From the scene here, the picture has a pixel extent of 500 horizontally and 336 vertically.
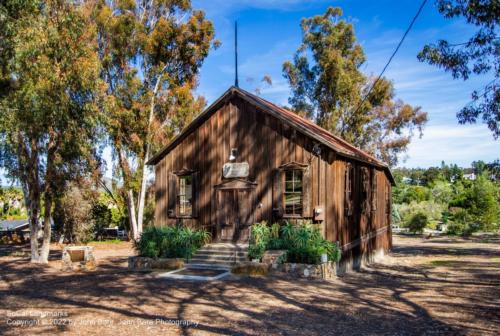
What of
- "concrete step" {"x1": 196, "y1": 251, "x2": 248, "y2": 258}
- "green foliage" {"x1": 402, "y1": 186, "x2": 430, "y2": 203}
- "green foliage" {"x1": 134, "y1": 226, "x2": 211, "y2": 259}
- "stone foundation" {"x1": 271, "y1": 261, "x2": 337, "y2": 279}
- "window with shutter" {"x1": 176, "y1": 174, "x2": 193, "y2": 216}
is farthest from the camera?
"green foliage" {"x1": 402, "y1": 186, "x2": 430, "y2": 203}

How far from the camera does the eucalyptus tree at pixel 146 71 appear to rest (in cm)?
2627

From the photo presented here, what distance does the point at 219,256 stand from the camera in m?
15.4

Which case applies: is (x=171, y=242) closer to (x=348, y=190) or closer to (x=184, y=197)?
(x=184, y=197)

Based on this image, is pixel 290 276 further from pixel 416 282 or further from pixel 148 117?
pixel 148 117

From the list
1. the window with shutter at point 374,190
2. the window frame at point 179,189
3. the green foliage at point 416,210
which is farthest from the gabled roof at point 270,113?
the green foliage at point 416,210

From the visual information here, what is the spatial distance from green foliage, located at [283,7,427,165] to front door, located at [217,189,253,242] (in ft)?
68.5

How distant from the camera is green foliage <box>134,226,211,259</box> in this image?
1577cm

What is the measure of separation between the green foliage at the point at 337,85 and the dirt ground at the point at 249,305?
2216cm

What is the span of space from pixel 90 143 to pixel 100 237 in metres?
17.4

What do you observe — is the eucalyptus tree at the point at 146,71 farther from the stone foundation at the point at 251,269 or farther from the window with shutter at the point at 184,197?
the stone foundation at the point at 251,269

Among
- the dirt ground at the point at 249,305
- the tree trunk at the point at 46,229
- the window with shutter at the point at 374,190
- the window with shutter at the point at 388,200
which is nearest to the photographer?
the dirt ground at the point at 249,305

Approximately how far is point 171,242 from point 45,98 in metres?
6.93

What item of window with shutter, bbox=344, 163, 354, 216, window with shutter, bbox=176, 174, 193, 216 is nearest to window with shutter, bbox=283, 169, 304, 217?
window with shutter, bbox=344, 163, 354, 216

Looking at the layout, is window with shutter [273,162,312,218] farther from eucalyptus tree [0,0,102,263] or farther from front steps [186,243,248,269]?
eucalyptus tree [0,0,102,263]
